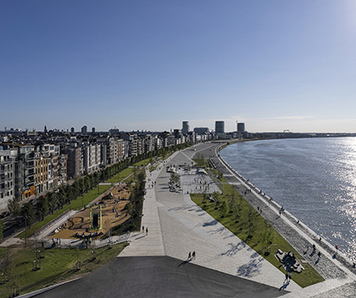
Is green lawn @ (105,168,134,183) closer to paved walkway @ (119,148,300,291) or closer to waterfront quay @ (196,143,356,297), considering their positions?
paved walkway @ (119,148,300,291)

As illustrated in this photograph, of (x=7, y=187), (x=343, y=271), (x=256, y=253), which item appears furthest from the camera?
(x=7, y=187)

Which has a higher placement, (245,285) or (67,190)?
(67,190)

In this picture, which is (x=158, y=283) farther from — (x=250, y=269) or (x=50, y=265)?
(x=50, y=265)

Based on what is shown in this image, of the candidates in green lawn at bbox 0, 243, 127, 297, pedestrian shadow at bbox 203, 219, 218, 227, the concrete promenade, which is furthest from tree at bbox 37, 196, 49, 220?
pedestrian shadow at bbox 203, 219, 218, 227

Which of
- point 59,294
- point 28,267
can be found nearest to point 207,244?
point 59,294

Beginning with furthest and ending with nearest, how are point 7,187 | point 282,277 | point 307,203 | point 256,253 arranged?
point 307,203
point 7,187
point 256,253
point 282,277

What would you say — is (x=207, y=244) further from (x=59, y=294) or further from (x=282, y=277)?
(x=59, y=294)

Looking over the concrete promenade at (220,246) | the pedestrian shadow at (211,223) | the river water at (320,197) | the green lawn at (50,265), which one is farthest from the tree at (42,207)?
the river water at (320,197)
